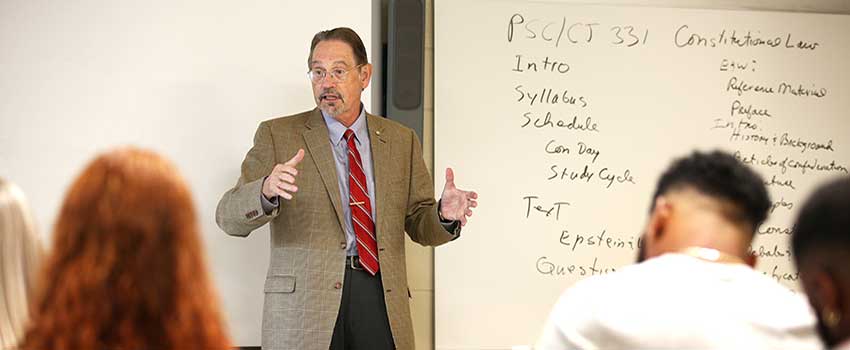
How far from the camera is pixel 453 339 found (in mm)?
3770

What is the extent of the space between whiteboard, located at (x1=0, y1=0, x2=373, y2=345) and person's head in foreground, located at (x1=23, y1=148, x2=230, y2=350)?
81.8 inches

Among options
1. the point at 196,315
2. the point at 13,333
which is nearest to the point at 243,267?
the point at 13,333

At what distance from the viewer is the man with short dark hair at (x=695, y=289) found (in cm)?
167

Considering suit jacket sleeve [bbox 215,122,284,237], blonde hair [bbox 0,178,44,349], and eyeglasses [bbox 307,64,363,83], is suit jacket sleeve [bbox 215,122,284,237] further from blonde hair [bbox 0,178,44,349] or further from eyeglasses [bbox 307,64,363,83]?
blonde hair [bbox 0,178,44,349]

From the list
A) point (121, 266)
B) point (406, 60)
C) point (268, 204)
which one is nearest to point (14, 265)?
point (121, 266)

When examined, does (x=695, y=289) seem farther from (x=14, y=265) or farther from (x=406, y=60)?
(x=406, y=60)

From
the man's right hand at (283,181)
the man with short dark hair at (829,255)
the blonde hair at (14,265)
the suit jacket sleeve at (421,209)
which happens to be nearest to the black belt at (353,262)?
the suit jacket sleeve at (421,209)

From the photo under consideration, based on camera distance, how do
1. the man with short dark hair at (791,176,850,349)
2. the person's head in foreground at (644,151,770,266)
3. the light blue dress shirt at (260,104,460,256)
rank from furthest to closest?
1. the light blue dress shirt at (260,104,460,256)
2. the person's head in foreground at (644,151,770,266)
3. the man with short dark hair at (791,176,850,349)

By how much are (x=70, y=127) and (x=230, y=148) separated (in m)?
0.54

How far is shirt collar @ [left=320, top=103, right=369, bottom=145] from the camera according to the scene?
3328mm

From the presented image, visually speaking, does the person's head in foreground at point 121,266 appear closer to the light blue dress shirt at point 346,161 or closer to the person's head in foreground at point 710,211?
the person's head in foreground at point 710,211

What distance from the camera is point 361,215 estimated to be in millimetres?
3227

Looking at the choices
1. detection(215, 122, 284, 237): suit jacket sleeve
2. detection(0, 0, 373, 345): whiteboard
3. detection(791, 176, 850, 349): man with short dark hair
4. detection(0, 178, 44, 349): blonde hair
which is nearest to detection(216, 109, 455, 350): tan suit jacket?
detection(215, 122, 284, 237): suit jacket sleeve

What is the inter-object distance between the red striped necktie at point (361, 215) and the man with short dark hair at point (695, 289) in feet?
4.31
